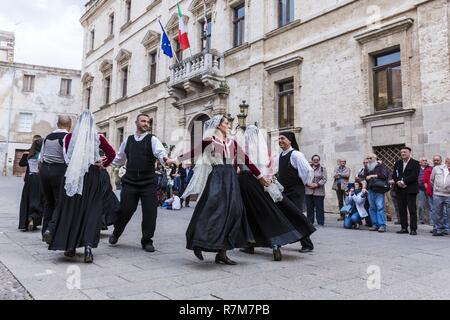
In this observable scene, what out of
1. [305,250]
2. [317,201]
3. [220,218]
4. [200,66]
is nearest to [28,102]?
[200,66]

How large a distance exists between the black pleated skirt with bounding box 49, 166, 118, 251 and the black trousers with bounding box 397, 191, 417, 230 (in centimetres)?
624

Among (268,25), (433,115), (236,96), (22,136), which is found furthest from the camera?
(22,136)

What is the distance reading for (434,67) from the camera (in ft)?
33.5

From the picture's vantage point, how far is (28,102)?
35.6m

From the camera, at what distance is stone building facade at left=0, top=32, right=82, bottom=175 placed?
34.7 m

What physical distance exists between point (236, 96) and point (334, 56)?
15.8 ft

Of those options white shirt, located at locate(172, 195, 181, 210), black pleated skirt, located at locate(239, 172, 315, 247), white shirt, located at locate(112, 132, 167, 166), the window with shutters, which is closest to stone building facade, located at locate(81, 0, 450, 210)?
white shirt, located at locate(172, 195, 181, 210)

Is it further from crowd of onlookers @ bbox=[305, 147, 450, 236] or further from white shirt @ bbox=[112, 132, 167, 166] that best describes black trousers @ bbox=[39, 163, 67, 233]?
crowd of onlookers @ bbox=[305, 147, 450, 236]

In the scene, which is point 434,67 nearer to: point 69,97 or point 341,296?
point 341,296

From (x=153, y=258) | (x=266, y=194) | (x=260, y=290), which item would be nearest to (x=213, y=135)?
(x=266, y=194)

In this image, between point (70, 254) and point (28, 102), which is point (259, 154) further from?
point (28, 102)

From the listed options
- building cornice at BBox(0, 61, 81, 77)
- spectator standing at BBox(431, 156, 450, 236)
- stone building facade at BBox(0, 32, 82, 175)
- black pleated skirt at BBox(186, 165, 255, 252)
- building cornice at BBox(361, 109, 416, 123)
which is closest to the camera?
black pleated skirt at BBox(186, 165, 255, 252)

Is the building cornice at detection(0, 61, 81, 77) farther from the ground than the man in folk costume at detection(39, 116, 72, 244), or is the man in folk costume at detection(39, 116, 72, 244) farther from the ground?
the building cornice at detection(0, 61, 81, 77)

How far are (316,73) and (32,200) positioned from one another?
377 inches
